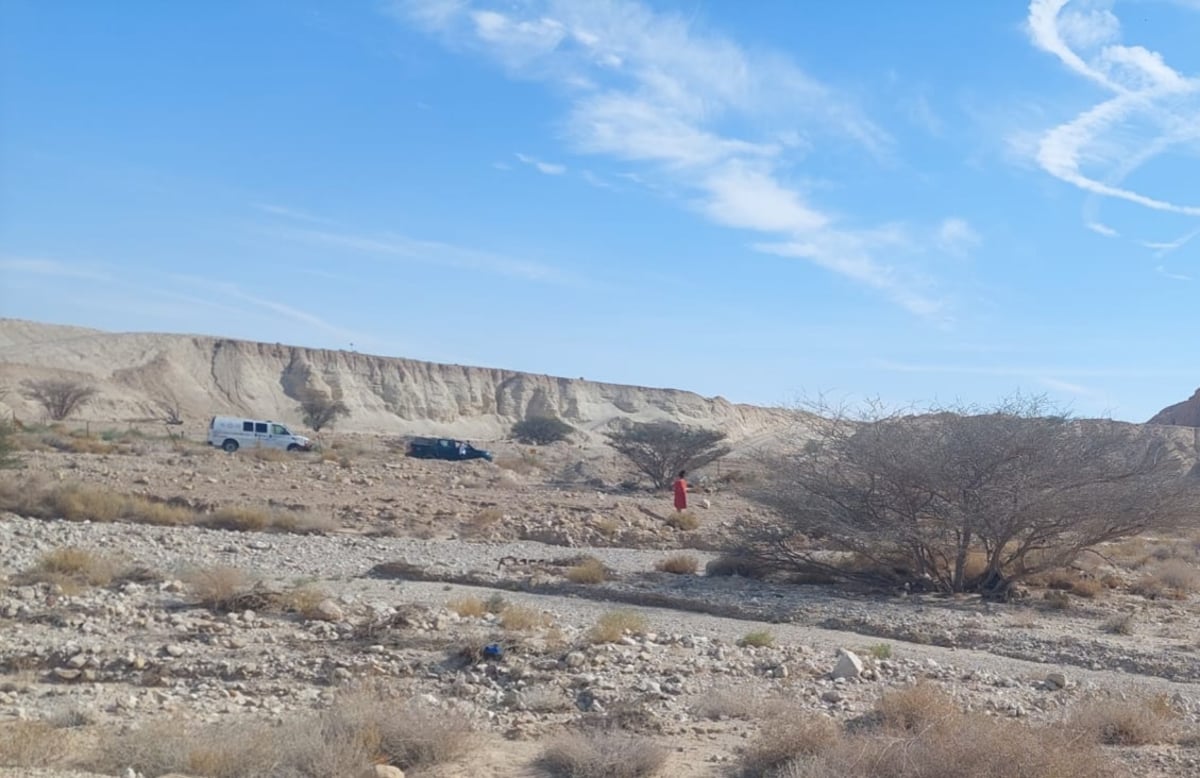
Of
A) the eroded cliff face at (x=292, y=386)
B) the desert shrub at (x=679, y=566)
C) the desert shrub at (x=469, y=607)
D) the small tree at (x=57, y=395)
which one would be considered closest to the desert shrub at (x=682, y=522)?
the desert shrub at (x=679, y=566)

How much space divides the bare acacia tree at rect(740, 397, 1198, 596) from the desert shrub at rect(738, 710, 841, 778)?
12347mm

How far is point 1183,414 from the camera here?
10731 centimetres

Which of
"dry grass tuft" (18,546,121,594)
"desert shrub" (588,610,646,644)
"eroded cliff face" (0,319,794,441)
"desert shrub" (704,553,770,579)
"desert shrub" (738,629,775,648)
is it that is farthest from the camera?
"eroded cliff face" (0,319,794,441)

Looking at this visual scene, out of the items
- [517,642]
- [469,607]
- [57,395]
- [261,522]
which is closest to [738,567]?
[469,607]

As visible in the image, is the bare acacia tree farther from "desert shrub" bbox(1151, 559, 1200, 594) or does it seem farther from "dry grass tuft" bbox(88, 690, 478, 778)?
"dry grass tuft" bbox(88, 690, 478, 778)

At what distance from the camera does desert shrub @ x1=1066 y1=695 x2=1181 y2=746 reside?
971cm

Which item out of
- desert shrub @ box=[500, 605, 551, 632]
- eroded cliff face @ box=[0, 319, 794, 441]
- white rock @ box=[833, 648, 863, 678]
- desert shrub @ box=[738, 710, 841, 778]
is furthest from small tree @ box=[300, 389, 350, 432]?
desert shrub @ box=[738, 710, 841, 778]

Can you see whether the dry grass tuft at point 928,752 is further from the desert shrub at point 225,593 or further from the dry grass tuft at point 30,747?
the desert shrub at point 225,593

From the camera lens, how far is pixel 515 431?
90250mm

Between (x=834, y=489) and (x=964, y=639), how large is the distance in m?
5.54

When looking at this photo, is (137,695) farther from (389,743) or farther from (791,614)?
(791,614)

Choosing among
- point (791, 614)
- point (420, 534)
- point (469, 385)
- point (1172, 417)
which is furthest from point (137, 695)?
point (1172, 417)

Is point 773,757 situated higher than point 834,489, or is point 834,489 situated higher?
point 834,489

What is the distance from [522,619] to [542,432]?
72367 mm
